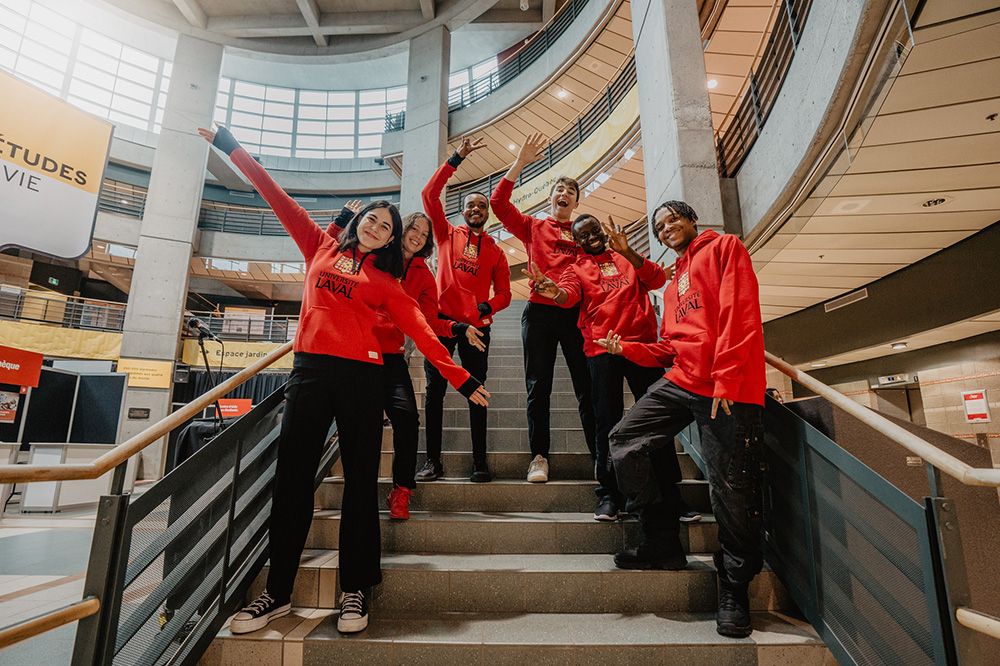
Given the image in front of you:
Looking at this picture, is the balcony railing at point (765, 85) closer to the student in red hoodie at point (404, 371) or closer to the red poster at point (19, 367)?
the student in red hoodie at point (404, 371)

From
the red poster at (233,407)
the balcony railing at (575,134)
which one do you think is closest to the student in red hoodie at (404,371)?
the balcony railing at (575,134)

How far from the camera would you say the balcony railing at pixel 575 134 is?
9641 mm

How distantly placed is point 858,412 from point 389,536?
2.10 meters

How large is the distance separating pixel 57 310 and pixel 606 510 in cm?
1730

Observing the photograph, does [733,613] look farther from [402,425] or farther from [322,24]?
[322,24]

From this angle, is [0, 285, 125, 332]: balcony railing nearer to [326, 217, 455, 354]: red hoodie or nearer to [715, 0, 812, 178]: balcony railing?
[326, 217, 455, 354]: red hoodie

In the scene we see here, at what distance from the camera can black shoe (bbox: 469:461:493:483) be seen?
2771mm

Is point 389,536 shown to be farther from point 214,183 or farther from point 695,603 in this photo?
point 214,183

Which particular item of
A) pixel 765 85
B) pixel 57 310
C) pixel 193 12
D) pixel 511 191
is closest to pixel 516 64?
pixel 193 12

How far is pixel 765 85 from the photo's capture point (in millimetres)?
4434

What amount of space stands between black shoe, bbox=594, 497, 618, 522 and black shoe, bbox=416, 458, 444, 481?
37.8 inches

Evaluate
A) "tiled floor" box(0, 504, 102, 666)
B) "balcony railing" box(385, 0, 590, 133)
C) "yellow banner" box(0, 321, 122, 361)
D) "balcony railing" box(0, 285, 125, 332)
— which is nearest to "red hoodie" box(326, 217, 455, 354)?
"tiled floor" box(0, 504, 102, 666)

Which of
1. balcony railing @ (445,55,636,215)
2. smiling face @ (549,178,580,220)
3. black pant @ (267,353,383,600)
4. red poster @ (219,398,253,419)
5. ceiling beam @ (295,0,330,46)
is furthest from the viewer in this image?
ceiling beam @ (295,0,330,46)

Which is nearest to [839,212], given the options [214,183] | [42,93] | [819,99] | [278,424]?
[819,99]
